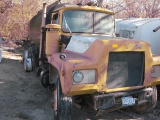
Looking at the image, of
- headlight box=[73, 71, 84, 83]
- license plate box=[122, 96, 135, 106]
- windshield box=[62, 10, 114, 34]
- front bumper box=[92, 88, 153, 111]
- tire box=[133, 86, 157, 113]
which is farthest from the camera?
windshield box=[62, 10, 114, 34]

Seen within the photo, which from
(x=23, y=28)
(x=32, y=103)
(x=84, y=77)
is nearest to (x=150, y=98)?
(x=84, y=77)

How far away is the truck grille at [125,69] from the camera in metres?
4.36

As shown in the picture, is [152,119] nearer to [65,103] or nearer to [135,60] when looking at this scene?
[135,60]

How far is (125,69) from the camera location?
4.50 meters

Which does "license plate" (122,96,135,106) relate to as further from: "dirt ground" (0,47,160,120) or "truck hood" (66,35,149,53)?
"truck hood" (66,35,149,53)

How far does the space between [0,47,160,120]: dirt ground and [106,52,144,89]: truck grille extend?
3.73 ft

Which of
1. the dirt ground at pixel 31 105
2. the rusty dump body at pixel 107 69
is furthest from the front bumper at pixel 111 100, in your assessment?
the dirt ground at pixel 31 105

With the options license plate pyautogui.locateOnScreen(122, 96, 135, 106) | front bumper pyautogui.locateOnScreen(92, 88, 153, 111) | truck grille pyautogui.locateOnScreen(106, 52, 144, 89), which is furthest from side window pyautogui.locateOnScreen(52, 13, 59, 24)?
license plate pyautogui.locateOnScreen(122, 96, 135, 106)

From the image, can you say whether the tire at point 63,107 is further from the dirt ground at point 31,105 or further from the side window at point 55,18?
the side window at point 55,18

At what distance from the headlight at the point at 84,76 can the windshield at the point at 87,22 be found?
Result: 6.75 feet

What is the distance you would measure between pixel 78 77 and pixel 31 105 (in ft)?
7.80

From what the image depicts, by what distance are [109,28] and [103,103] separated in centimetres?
279

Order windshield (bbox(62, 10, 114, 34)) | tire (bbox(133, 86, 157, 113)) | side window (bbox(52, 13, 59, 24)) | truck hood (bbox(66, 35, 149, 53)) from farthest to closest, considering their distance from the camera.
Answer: side window (bbox(52, 13, 59, 24)) → windshield (bbox(62, 10, 114, 34)) → tire (bbox(133, 86, 157, 113)) → truck hood (bbox(66, 35, 149, 53))

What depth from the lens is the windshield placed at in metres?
5.98
